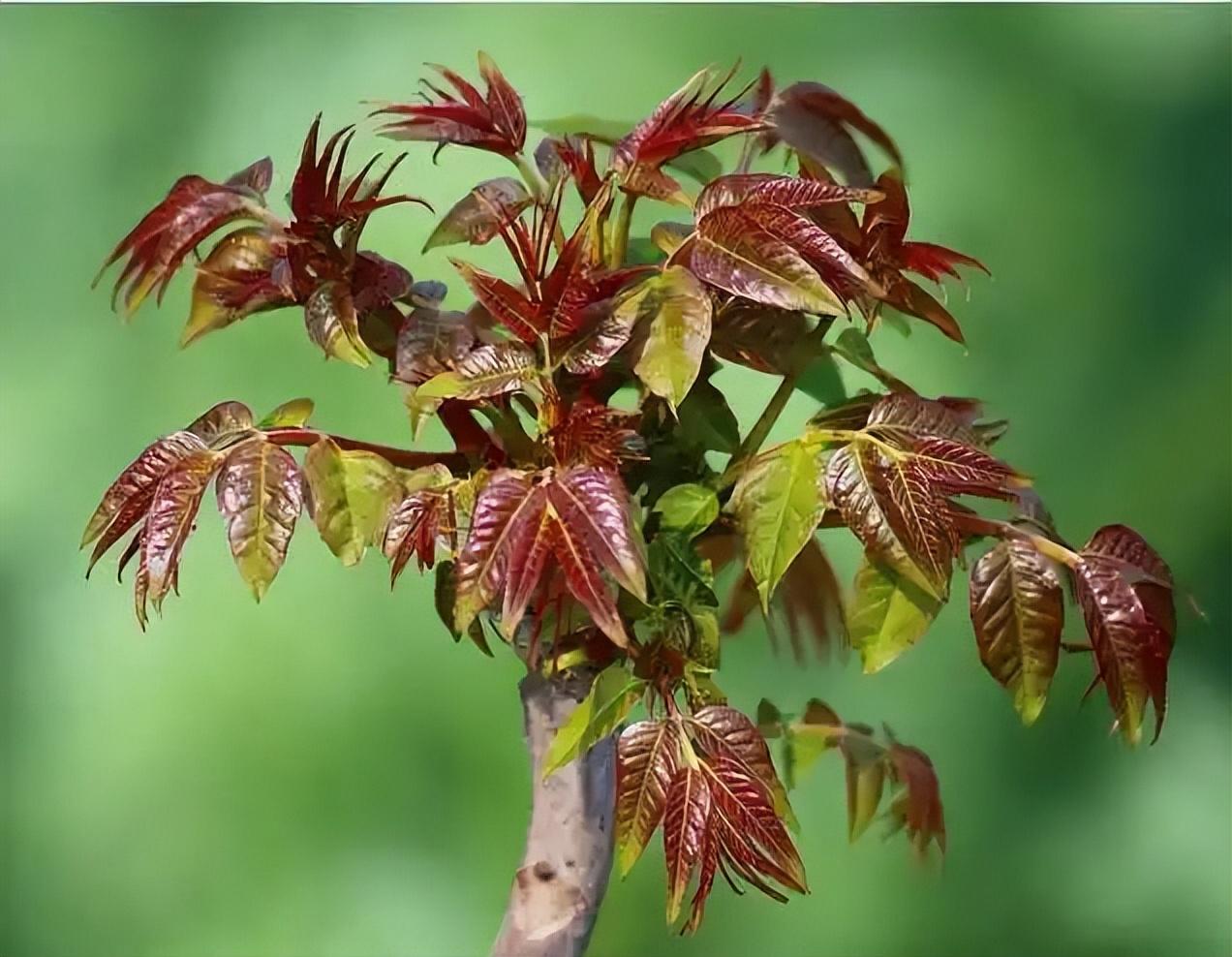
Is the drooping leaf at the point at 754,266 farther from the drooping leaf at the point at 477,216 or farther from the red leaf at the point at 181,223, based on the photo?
the red leaf at the point at 181,223

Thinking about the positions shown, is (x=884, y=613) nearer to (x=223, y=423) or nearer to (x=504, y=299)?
(x=504, y=299)

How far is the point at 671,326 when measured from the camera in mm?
643

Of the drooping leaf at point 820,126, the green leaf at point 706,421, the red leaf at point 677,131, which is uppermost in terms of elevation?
the drooping leaf at point 820,126

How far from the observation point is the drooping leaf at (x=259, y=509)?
2.04ft

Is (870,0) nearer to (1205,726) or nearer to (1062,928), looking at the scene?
(1205,726)

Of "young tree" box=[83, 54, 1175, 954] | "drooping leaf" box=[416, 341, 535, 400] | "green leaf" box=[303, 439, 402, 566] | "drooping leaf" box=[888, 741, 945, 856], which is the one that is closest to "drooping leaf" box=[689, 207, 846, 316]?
"young tree" box=[83, 54, 1175, 954]

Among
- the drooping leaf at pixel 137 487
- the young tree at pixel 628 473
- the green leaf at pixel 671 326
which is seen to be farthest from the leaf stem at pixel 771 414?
the drooping leaf at pixel 137 487

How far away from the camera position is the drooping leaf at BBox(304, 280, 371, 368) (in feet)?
2.25

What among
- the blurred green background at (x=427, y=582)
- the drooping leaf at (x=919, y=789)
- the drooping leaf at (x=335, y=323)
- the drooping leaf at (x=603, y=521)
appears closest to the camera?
the drooping leaf at (x=603, y=521)

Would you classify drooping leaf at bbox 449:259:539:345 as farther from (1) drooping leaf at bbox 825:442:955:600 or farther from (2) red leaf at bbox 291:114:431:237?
(1) drooping leaf at bbox 825:442:955:600

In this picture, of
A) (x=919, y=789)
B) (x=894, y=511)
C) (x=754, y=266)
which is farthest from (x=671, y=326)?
(x=919, y=789)

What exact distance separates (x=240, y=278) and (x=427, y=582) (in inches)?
18.4

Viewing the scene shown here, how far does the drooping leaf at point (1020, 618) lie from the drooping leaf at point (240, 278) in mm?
450

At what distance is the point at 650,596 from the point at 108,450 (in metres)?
0.68
